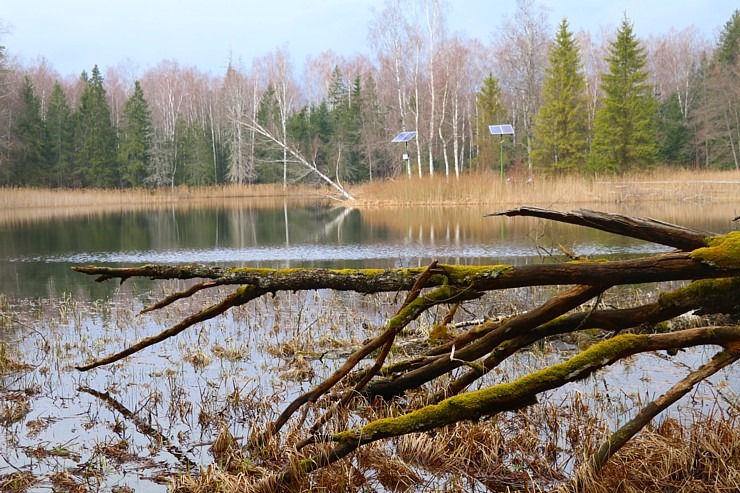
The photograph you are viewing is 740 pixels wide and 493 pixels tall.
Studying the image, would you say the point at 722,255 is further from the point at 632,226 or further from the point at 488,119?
the point at 488,119

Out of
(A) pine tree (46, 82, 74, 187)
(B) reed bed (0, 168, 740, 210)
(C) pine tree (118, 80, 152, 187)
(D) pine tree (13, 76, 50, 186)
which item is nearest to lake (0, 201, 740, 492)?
(B) reed bed (0, 168, 740, 210)

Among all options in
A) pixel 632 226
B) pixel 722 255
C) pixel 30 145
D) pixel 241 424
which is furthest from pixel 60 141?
pixel 722 255

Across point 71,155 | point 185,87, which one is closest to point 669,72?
point 185,87

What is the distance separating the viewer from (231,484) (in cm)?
362

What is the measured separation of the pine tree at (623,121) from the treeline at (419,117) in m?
0.08

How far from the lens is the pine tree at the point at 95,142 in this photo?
5731 centimetres

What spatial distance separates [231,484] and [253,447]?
2.69 ft

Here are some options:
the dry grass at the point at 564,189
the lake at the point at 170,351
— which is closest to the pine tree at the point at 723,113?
the dry grass at the point at 564,189

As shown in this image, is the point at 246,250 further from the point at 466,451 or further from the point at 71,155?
the point at 71,155

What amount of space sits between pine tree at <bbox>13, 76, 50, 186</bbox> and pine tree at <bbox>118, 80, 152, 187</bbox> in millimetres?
5867

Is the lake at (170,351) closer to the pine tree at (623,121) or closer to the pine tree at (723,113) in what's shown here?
the pine tree at (623,121)

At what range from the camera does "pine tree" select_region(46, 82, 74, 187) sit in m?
57.0

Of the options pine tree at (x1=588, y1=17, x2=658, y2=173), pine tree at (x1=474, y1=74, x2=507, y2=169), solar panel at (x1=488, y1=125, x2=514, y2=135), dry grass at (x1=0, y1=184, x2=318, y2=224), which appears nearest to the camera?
solar panel at (x1=488, y1=125, x2=514, y2=135)

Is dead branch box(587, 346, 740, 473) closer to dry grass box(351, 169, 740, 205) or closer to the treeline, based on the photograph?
dry grass box(351, 169, 740, 205)
